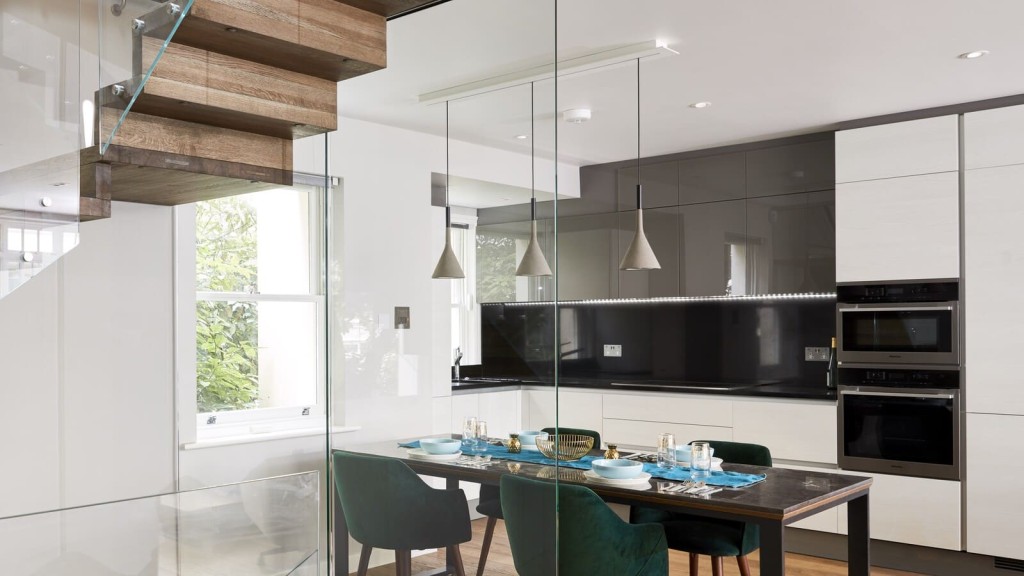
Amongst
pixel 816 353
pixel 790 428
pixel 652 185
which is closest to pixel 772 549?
pixel 790 428

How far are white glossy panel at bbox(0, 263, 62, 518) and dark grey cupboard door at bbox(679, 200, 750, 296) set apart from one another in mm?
4199

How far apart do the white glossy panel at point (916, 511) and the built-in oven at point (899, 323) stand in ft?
2.17

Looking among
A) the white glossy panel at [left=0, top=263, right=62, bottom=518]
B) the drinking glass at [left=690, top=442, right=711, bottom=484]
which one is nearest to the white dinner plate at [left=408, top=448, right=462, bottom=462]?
the white glossy panel at [left=0, top=263, right=62, bottom=518]

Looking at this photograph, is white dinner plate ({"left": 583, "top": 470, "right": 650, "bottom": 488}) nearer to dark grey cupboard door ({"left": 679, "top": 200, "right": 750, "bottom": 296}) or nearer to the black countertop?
the black countertop

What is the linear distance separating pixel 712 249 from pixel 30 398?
432cm

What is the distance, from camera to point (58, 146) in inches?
68.9

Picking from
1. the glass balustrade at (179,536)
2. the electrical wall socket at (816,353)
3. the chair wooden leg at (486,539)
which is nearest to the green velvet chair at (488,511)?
the chair wooden leg at (486,539)

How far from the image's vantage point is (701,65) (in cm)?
387

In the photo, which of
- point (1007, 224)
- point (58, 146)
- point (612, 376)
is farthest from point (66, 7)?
point (612, 376)

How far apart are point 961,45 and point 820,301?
2.20 m

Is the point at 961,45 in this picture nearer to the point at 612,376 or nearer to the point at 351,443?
the point at 351,443

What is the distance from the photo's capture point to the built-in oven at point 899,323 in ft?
15.1

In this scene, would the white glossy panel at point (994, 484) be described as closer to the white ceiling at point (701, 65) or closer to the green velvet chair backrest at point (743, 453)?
the green velvet chair backrest at point (743, 453)

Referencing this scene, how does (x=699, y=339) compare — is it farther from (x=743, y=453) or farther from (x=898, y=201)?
(x=743, y=453)
